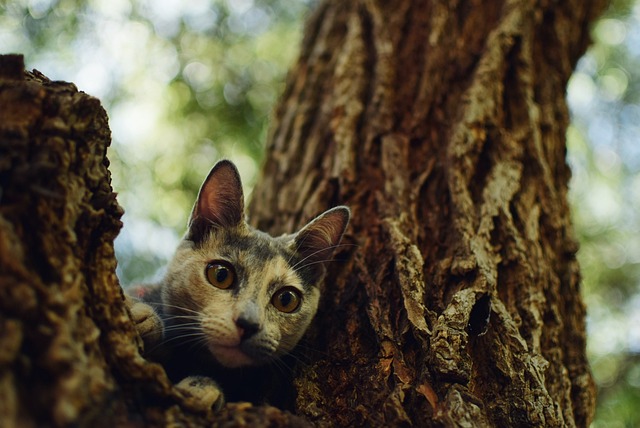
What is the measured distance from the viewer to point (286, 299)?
263 centimetres

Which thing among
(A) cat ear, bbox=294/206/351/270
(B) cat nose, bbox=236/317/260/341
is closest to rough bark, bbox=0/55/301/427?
(B) cat nose, bbox=236/317/260/341

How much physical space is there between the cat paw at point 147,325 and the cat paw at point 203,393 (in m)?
0.28

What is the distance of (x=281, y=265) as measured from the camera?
2688 mm

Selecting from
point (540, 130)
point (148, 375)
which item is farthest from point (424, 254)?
point (148, 375)

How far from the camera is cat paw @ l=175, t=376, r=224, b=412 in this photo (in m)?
1.69

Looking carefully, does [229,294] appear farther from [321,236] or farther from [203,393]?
[203,393]

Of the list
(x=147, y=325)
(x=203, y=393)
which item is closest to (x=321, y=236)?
(x=147, y=325)

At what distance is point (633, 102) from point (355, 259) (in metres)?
4.20

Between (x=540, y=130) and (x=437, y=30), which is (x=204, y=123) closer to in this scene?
(x=437, y=30)

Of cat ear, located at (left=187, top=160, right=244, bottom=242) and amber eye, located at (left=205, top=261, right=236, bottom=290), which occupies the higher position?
cat ear, located at (left=187, top=160, right=244, bottom=242)

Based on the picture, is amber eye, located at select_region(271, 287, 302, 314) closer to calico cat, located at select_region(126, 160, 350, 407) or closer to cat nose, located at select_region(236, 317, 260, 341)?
calico cat, located at select_region(126, 160, 350, 407)

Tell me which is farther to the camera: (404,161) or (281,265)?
(404,161)

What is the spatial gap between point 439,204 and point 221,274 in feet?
3.89

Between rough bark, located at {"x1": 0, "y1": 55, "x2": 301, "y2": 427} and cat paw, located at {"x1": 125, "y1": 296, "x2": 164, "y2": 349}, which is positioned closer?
rough bark, located at {"x1": 0, "y1": 55, "x2": 301, "y2": 427}
